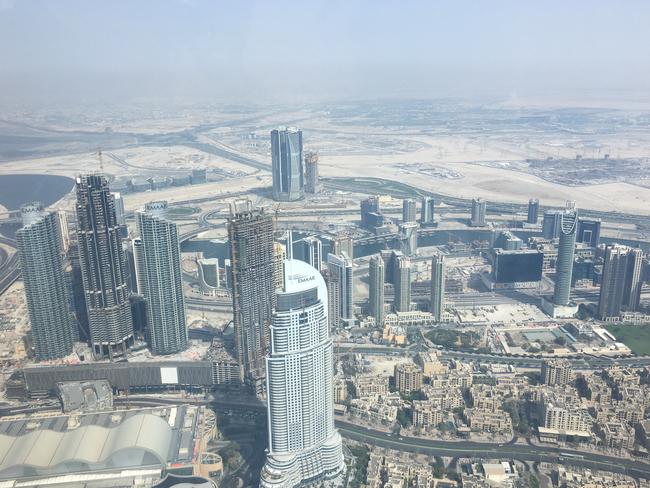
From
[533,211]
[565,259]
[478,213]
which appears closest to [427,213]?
[478,213]

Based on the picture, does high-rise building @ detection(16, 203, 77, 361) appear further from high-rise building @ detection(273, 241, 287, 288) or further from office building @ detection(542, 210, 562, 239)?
office building @ detection(542, 210, 562, 239)

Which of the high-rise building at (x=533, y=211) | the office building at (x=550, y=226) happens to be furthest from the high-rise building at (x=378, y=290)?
the high-rise building at (x=533, y=211)

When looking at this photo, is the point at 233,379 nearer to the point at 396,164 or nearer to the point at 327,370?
the point at 327,370

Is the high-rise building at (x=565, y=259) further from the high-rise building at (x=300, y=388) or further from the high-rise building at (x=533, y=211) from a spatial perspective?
the high-rise building at (x=300, y=388)

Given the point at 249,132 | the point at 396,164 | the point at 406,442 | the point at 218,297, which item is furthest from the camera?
the point at 249,132

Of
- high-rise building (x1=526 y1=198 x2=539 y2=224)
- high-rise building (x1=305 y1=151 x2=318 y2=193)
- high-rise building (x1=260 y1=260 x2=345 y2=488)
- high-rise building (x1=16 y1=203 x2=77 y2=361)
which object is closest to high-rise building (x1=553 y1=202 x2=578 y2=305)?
high-rise building (x1=526 y1=198 x2=539 y2=224)

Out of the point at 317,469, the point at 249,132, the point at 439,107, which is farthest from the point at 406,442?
the point at 439,107
